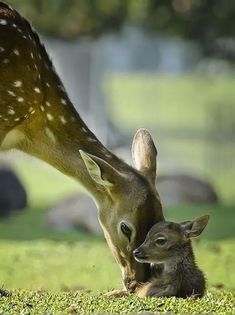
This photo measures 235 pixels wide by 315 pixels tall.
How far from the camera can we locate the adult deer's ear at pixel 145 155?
39.6 feet

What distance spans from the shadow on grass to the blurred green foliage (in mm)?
6188

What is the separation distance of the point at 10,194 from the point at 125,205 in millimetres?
9409

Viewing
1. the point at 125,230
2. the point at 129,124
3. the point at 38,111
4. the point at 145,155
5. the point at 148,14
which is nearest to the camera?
the point at 125,230

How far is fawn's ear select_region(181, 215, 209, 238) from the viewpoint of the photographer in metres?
11.5

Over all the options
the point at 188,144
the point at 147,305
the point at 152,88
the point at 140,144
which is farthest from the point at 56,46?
the point at 147,305

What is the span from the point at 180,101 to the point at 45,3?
15.4m

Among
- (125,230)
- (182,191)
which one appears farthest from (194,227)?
(182,191)

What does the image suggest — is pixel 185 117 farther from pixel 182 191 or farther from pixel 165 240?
pixel 165 240

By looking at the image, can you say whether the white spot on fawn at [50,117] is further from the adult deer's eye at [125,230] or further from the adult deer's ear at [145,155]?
the adult deer's eye at [125,230]

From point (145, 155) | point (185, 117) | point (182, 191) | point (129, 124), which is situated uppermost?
point (145, 155)

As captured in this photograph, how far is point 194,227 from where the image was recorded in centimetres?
1150

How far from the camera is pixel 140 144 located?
12.4 meters

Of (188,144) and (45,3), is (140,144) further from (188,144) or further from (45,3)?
(188,144)

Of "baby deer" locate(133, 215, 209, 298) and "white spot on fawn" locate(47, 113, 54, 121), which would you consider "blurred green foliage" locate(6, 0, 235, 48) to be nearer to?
→ "white spot on fawn" locate(47, 113, 54, 121)
